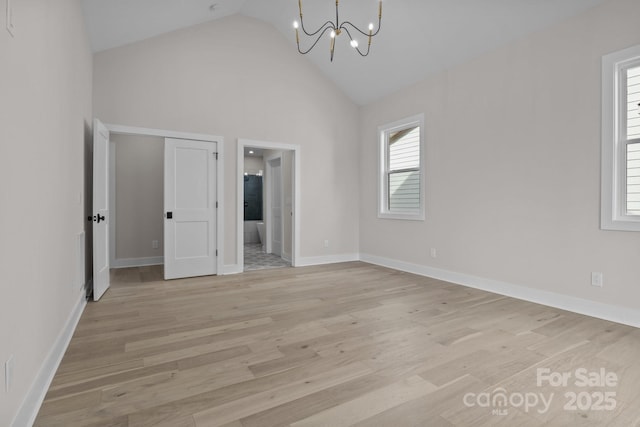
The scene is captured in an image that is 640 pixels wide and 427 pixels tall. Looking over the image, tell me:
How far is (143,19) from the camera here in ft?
12.6

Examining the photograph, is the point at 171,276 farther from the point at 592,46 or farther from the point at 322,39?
the point at 592,46

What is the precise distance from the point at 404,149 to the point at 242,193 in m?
2.63

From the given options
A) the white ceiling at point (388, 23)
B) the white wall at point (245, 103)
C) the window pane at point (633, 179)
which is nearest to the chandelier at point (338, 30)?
the white ceiling at point (388, 23)

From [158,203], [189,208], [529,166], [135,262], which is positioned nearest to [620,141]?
[529,166]

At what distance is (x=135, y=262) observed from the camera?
565 centimetres

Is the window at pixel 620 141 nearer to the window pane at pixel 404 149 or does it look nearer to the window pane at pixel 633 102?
the window pane at pixel 633 102

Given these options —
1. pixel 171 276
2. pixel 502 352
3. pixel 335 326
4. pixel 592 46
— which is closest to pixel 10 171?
pixel 335 326

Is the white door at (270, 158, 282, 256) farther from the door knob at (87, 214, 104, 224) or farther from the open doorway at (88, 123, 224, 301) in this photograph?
the door knob at (87, 214, 104, 224)

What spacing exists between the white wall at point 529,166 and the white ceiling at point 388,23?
0.21 metres

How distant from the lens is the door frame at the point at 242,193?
4.95 metres

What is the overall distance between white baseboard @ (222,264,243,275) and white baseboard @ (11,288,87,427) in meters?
2.24

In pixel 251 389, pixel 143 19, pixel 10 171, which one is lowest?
pixel 251 389

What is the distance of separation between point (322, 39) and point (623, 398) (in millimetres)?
5157

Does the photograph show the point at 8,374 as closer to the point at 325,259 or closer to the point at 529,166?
the point at 529,166
